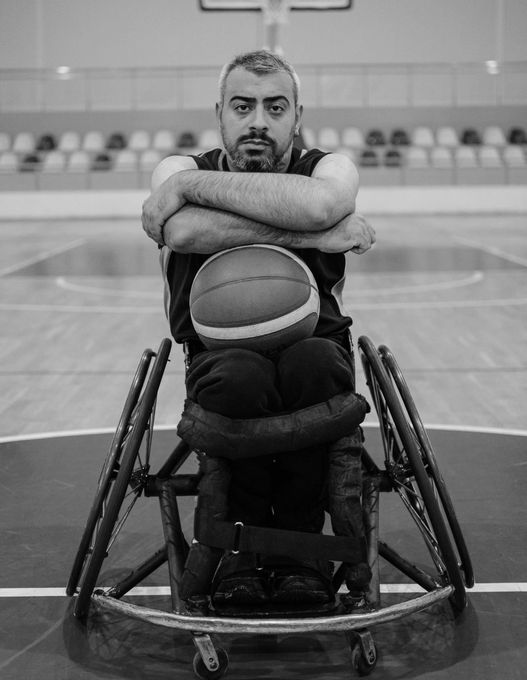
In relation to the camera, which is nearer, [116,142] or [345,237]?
[345,237]

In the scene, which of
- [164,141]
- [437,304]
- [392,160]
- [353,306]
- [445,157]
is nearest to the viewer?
[353,306]

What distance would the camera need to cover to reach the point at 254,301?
273 cm

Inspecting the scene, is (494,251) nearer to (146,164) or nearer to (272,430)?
(146,164)

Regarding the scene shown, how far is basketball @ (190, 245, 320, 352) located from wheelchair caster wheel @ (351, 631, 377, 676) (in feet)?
2.53

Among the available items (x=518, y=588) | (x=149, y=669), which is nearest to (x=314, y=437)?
(x=149, y=669)

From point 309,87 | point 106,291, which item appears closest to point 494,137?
point 309,87

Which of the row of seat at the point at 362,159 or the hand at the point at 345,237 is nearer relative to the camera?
the hand at the point at 345,237

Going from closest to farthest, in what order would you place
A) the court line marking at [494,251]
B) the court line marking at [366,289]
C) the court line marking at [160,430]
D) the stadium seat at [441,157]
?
1. the court line marking at [160,430]
2. the court line marking at [366,289]
3. the court line marking at [494,251]
4. the stadium seat at [441,157]

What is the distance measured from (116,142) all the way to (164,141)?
3.45 ft

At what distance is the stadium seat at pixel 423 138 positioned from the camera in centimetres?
2262

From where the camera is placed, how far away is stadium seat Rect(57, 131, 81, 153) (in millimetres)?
22672

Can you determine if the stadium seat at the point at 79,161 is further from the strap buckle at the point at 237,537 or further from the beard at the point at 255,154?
the strap buckle at the point at 237,537

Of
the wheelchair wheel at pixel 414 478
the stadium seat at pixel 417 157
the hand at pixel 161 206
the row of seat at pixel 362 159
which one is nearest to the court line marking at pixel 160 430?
the wheelchair wheel at pixel 414 478

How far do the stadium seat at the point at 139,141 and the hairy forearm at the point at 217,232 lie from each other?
66.1 feet
